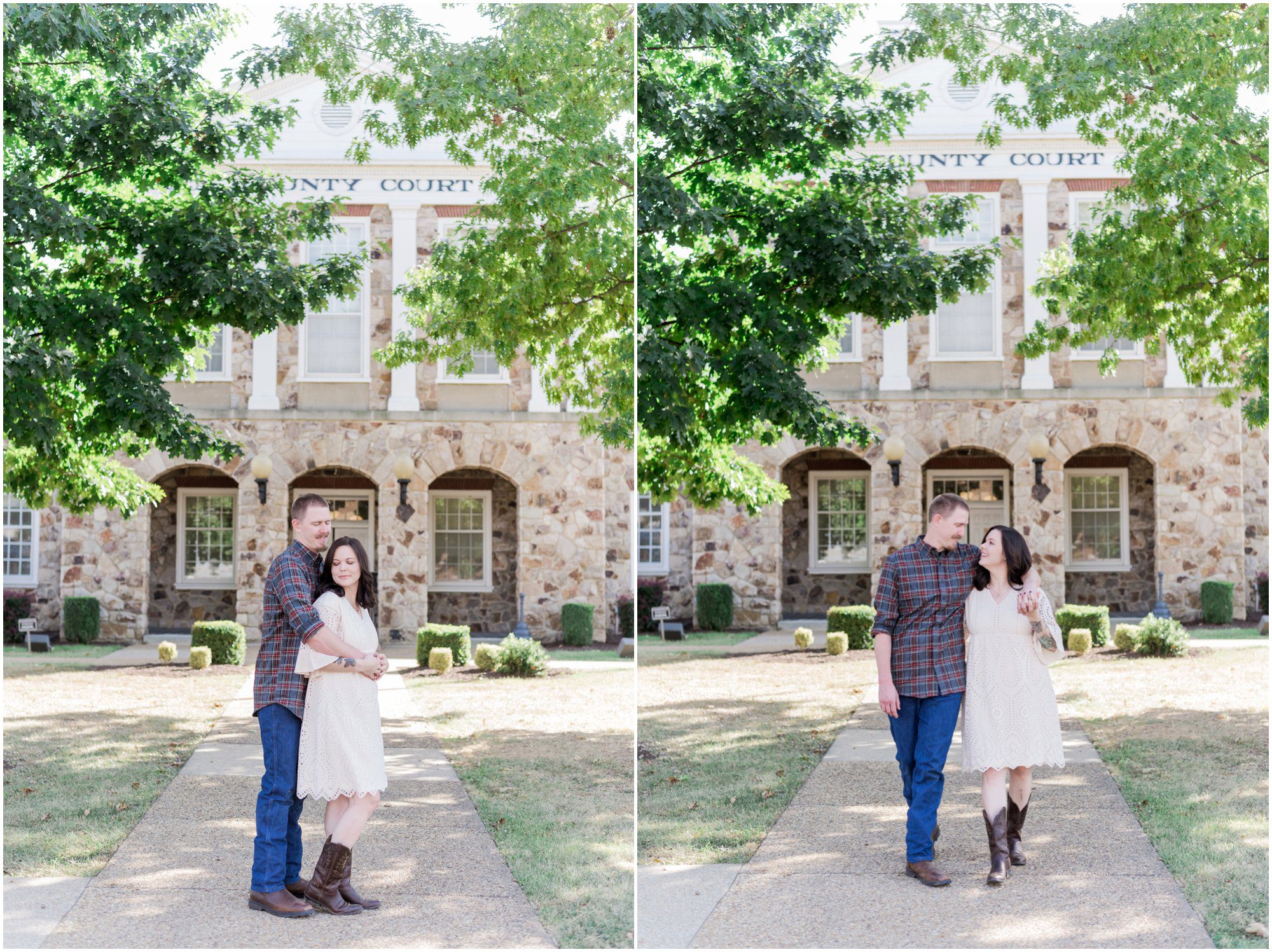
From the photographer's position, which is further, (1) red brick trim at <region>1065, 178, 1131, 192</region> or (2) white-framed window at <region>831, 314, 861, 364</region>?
(1) red brick trim at <region>1065, 178, 1131, 192</region>

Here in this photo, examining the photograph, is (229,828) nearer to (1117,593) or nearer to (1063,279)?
(1117,593)

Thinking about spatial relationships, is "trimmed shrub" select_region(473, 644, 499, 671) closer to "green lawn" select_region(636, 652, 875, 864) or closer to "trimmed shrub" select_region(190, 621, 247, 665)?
"green lawn" select_region(636, 652, 875, 864)

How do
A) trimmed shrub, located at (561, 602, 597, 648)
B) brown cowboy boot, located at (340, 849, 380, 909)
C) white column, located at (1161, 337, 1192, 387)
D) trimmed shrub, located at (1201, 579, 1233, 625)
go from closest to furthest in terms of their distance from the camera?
brown cowboy boot, located at (340, 849, 380, 909) → trimmed shrub, located at (561, 602, 597, 648) → white column, located at (1161, 337, 1192, 387) → trimmed shrub, located at (1201, 579, 1233, 625)

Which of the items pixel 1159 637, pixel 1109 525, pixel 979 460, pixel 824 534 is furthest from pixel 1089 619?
pixel 824 534

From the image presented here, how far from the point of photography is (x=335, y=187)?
4793mm

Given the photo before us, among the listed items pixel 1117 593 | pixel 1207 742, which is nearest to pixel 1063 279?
pixel 1117 593

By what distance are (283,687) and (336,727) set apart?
0.23 m

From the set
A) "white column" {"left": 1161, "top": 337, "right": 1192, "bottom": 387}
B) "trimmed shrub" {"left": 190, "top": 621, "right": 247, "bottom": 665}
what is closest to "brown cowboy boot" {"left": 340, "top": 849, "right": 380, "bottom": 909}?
"trimmed shrub" {"left": 190, "top": 621, "right": 247, "bottom": 665}

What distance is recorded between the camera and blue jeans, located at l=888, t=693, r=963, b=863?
13.3 feet

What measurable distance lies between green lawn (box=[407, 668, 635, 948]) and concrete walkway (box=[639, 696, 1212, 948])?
0.96 ft

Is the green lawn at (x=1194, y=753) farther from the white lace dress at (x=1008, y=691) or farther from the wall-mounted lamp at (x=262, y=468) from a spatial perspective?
the wall-mounted lamp at (x=262, y=468)

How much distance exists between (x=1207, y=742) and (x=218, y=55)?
20.6 feet

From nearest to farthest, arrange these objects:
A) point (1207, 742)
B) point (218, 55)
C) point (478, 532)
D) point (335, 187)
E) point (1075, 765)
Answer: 1. point (478, 532)
2. point (335, 187)
3. point (218, 55)
4. point (1075, 765)
5. point (1207, 742)

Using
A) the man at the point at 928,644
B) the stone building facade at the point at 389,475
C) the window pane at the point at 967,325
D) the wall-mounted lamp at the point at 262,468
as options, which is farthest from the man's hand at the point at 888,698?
the wall-mounted lamp at the point at 262,468
